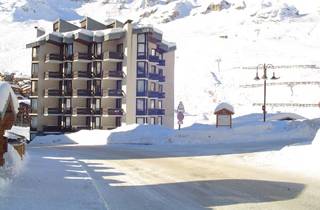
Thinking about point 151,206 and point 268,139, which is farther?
point 268,139

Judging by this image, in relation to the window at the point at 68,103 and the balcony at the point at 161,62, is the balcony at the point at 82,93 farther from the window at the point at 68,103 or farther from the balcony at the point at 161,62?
the balcony at the point at 161,62

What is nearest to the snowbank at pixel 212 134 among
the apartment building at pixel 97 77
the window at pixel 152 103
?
the apartment building at pixel 97 77

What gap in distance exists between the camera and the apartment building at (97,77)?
184 feet

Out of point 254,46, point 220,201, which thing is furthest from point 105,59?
point 254,46

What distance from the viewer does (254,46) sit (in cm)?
13350

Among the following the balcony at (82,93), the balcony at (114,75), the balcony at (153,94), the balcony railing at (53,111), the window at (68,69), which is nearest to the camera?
the balcony at (114,75)

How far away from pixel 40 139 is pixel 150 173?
106ft

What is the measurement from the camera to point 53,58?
201 feet

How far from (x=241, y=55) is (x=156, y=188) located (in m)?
111

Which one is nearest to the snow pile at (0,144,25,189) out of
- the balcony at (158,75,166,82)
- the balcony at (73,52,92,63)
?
the balcony at (73,52,92,63)

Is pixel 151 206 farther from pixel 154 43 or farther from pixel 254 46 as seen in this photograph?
pixel 254 46

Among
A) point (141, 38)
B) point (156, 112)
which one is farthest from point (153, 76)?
point (141, 38)

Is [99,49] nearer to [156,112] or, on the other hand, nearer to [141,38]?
[141,38]

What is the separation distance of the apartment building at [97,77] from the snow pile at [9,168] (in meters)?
38.1
